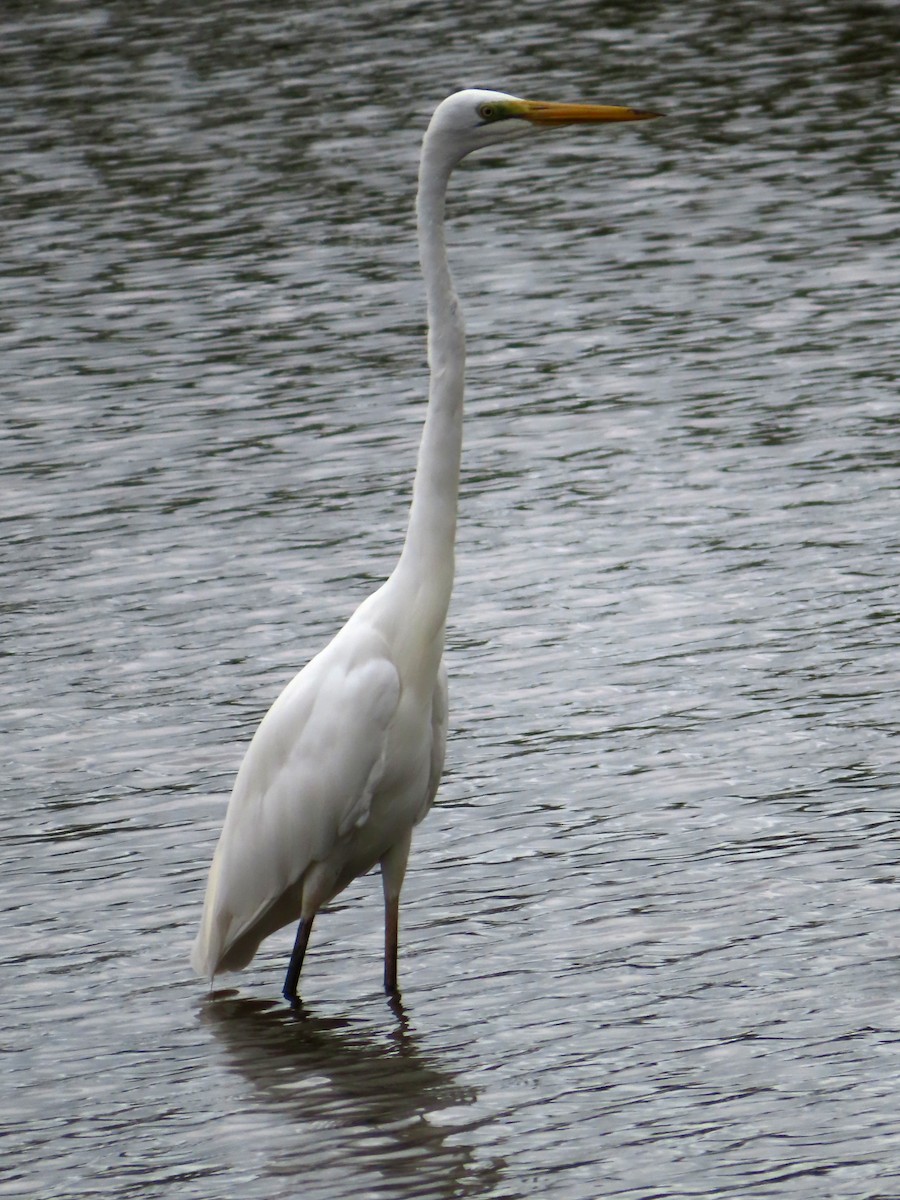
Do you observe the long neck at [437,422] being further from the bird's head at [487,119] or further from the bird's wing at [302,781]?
the bird's wing at [302,781]

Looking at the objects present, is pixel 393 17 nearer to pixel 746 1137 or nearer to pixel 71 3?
pixel 71 3

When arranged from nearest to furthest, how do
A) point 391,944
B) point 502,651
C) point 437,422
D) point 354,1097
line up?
point 354,1097 < point 437,422 < point 391,944 < point 502,651

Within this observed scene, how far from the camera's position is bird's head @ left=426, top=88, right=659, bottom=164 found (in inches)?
247

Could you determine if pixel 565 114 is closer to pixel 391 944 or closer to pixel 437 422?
pixel 437 422

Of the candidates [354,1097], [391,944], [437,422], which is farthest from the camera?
[391,944]

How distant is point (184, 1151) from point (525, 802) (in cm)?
254

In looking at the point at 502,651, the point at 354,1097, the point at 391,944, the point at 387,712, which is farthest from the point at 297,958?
the point at 502,651

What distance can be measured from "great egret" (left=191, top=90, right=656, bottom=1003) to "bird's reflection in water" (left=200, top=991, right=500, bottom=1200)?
195mm

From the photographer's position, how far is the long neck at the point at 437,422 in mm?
Result: 6203

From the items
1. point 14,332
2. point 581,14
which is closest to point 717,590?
point 14,332

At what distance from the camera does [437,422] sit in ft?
20.5

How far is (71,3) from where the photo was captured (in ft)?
116

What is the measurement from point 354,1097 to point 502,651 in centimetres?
383

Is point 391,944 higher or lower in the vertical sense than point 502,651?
higher
